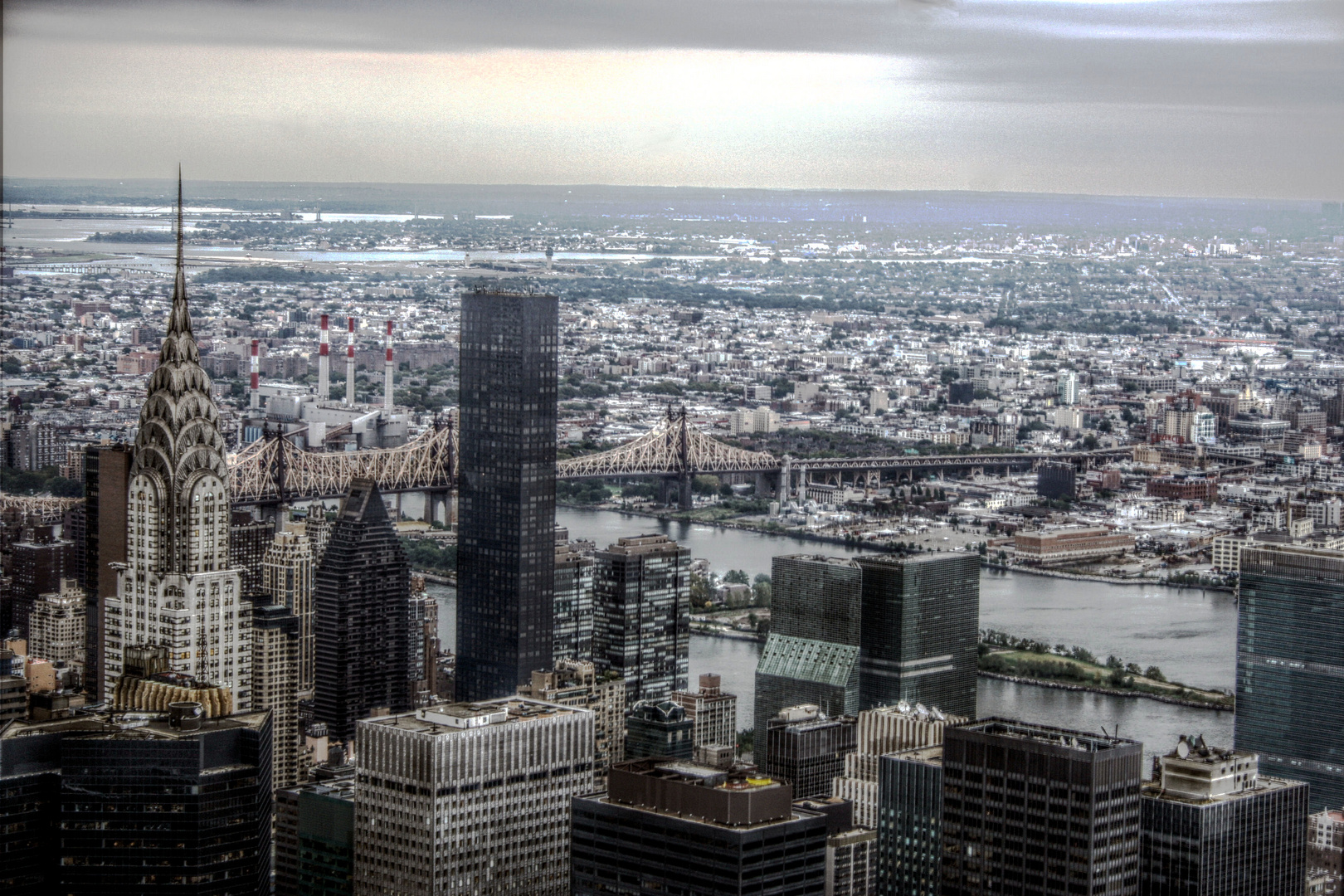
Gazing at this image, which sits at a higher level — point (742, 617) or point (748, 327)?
point (748, 327)

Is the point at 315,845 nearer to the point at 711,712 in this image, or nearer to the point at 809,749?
the point at 809,749

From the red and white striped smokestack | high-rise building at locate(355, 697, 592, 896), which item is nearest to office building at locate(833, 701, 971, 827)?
high-rise building at locate(355, 697, 592, 896)

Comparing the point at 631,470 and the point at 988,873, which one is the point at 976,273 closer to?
the point at 631,470

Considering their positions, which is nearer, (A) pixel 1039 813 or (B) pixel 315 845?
(A) pixel 1039 813

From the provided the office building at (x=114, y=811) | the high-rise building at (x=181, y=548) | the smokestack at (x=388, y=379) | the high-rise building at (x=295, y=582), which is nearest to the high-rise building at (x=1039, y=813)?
the office building at (x=114, y=811)

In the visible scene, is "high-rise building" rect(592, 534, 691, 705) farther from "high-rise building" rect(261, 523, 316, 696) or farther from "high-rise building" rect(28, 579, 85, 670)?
"high-rise building" rect(28, 579, 85, 670)

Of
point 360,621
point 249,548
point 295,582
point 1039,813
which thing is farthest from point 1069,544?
point 1039,813

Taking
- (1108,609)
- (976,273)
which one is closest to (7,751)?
(1108,609)
